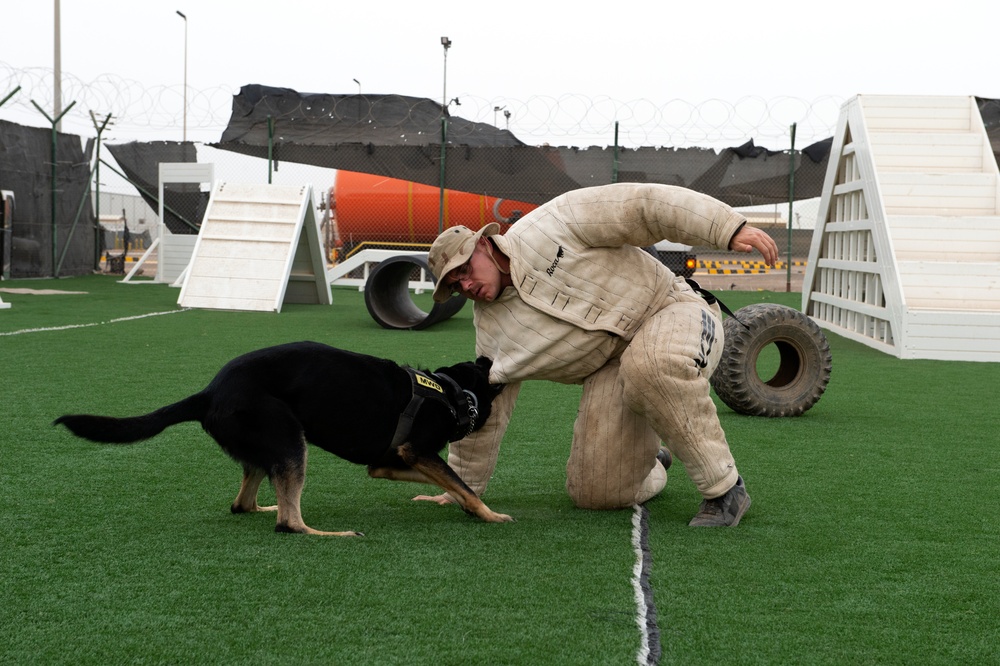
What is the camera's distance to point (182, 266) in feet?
60.0

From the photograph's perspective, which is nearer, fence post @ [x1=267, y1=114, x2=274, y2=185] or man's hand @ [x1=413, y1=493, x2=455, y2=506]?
man's hand @ [x1=413, y1=493, x2=455, y2=506]

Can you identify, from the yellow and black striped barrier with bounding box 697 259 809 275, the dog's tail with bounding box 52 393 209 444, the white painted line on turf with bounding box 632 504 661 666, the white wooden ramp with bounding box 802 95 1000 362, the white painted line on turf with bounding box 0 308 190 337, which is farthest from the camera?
the yellow and black striped barrier with bounding box 697 259 809 275

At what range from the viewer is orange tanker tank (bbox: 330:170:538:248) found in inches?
790

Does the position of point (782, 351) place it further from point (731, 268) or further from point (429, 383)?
point (731, 268)

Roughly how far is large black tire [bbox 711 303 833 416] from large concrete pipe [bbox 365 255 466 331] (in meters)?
5.26

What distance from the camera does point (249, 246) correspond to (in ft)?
41.2

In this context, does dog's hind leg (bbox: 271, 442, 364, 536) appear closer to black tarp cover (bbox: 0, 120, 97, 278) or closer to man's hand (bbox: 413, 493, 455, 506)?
man's hand (bbox: 413, 493, 455, 506)

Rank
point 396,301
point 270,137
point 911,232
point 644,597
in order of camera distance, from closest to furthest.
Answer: point 644,597 → point 911,232 → point 396,301 → point 270,137

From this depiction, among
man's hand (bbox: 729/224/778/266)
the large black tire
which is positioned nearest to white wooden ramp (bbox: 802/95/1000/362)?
the large black tire

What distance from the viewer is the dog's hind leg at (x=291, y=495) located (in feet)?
10.5

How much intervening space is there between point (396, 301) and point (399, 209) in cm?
959

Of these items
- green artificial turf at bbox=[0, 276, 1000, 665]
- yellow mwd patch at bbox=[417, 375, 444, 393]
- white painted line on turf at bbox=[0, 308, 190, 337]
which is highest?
yellow mwd patch at bbox=[417, 375, 444, 393]

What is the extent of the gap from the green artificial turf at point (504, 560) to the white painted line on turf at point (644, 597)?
0.08ft

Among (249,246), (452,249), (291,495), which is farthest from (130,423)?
(249,246)
